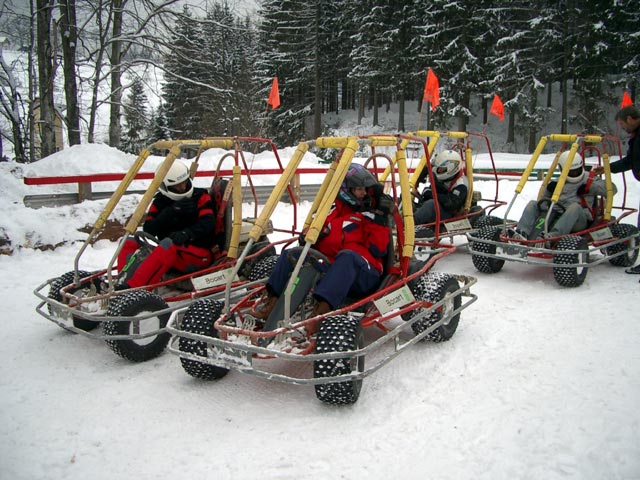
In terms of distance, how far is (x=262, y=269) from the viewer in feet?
19.3

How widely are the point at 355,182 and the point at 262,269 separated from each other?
179 centimetres

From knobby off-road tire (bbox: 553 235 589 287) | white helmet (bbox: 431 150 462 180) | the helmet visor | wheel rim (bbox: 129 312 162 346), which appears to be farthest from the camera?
white helmet (bbox: 431 150 462 180)

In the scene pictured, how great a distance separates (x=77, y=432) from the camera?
11.8 feet

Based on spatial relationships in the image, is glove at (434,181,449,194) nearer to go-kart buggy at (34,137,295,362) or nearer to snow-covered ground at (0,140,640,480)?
snow-covered ground at (0,140,640,480)

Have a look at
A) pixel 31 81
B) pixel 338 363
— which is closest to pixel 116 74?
pixel 31 81

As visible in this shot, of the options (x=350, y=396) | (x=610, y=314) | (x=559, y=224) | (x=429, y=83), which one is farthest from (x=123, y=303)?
(x=429, y=83)

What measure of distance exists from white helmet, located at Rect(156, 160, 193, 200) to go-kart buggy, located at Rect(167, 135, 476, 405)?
1781mm

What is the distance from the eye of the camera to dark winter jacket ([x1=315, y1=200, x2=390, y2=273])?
4.71 m

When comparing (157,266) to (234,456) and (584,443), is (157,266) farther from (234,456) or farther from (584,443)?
(584,443)

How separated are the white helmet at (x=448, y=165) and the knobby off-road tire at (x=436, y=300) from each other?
383 cm

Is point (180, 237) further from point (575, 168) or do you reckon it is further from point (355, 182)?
point (575, 168)

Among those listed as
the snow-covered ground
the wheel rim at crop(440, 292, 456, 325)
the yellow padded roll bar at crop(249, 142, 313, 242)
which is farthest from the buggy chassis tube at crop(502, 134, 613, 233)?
the yellow padded roll bar at crop(249, 142, 313, 242)

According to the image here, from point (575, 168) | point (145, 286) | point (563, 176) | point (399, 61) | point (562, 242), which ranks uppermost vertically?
point (399, 61)

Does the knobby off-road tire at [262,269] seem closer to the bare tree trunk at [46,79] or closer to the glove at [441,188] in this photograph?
the glove at [441,188]
